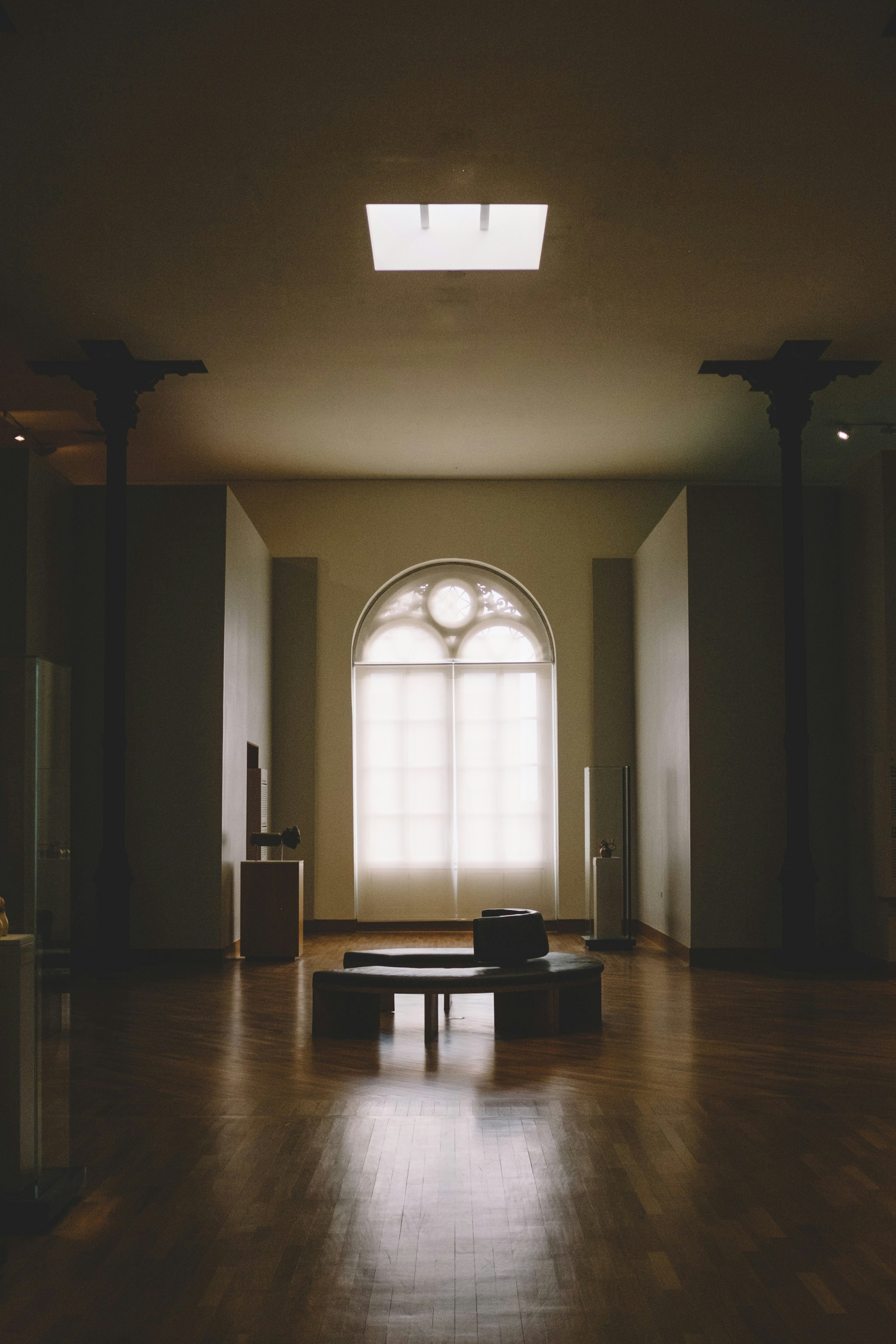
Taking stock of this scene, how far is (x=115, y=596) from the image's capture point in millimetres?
10109

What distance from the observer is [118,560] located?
10.2 m

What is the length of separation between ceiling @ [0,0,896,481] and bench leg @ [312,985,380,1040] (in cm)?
492

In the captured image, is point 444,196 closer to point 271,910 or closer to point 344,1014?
point 344,1014

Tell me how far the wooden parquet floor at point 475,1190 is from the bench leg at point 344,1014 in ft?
0.54

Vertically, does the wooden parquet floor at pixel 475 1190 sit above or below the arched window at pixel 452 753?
below

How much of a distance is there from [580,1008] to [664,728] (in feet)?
16.4

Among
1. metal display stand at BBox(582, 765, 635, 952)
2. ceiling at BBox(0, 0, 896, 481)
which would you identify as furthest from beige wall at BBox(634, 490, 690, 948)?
ceiling at BBox(0, 0, 896, 481)

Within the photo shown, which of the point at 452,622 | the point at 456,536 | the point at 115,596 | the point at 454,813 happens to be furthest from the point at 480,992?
the point at 456,536

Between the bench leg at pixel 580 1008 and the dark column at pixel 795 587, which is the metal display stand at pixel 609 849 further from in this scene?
the bench leg at pixel 580 1008

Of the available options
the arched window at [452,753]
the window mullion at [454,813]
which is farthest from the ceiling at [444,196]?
Result: the window mullion at [454,813]

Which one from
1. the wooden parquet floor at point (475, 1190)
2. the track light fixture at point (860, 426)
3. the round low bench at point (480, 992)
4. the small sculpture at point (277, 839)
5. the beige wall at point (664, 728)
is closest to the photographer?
the wooden parquet floor at point (475, 1190)

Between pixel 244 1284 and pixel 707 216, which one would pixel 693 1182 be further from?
pixel 707 216

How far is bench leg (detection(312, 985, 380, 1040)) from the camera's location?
7090 millimetres

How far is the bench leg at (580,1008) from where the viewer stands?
7254 mm
